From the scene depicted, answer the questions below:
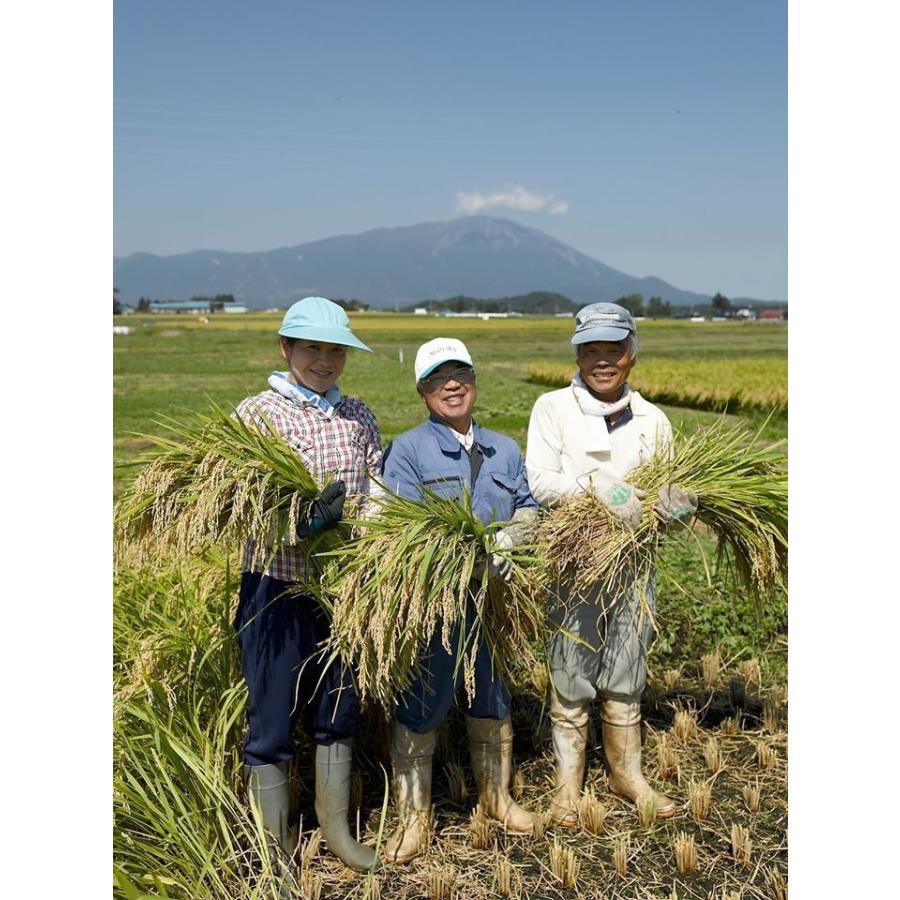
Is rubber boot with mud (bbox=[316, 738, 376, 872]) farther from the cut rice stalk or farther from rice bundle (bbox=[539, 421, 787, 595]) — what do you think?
rice bundle (bbox=[539, 421, 787, 595])

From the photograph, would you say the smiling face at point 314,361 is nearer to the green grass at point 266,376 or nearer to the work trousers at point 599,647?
the green grass at point 266,376

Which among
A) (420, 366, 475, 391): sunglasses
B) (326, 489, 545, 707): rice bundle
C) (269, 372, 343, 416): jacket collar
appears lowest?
(326, 489, 545, 707): rice bundle

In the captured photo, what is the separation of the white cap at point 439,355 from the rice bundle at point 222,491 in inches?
21.5

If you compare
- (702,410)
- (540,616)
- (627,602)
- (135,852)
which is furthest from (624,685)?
(702,410)

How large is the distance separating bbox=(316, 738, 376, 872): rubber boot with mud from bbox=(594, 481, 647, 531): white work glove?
125cm

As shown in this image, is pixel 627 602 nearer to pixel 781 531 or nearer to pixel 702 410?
pixel 781 531

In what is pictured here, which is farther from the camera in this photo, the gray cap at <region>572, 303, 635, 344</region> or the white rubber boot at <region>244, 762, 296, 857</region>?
the gray cap at <region>572, 303, 635, 344</region>

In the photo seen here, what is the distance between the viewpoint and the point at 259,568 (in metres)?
3.02

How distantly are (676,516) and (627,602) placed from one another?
17.9 inches

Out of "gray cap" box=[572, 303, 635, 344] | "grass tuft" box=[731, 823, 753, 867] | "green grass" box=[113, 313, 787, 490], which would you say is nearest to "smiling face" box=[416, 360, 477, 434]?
"gray cap" box=[572, 303, 635, 344]

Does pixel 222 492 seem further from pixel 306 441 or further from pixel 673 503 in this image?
pixel 673 503

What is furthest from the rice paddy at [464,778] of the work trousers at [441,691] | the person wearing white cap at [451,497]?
the work trousers at [441,691]

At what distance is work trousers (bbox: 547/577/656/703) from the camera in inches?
133

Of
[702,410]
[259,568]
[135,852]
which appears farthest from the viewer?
[702,410]
